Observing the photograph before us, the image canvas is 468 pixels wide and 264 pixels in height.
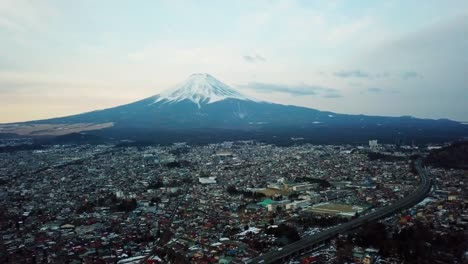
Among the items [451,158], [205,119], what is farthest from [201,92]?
[451,158]

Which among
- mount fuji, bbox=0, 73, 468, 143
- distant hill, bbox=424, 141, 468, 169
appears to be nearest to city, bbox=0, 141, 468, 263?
distant hill, bbox=424, 141, 468, 169

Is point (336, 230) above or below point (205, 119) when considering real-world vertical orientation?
below

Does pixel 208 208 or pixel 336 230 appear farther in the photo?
pixel 208 208

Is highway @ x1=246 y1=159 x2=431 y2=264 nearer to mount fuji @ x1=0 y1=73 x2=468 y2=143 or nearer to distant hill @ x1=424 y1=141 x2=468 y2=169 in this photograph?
distant hill @ x1=424 y1=141 x2=468 y2=169

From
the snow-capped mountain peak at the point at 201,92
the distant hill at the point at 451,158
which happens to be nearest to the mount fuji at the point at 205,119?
the snow-capped mountain peak at the point at 201,92

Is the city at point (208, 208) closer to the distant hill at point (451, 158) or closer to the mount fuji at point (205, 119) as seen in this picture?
the distant hill at point (451, 158)

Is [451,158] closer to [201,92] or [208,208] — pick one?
[208,208]
